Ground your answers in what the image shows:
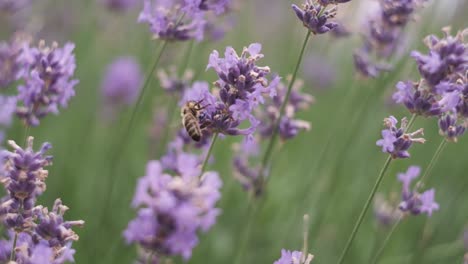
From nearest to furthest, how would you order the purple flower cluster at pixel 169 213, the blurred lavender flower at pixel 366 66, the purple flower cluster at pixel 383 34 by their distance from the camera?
1. the purple flower cluster at pixel 169 213
2. the purple flower cluster at pixel 383 34
3. the blurred lavender flower at pixel 366 66

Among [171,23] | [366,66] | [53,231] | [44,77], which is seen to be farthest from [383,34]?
[53,231]

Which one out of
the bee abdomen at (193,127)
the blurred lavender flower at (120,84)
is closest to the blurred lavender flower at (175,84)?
the bee abdomen at (193,127)

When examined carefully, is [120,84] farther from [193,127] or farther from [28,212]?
[28,212]

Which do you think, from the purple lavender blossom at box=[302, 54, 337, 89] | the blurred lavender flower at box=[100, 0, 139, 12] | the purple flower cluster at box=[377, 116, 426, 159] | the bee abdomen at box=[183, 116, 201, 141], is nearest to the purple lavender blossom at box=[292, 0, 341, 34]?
the purple flower cluster at box=[377, 116, 426, 159]

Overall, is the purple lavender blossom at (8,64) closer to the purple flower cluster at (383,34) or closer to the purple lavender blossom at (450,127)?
the purple flower cluster at (383,34)

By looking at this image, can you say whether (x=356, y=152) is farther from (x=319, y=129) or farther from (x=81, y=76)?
(x=81, y=76)

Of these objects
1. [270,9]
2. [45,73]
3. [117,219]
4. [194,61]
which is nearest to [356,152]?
[194,61]
